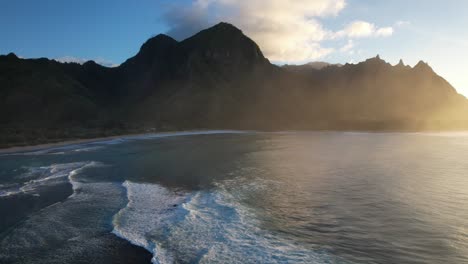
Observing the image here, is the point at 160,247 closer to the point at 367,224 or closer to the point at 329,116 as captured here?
the point at 367,224

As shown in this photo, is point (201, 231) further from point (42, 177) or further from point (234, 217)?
point (42, 177)

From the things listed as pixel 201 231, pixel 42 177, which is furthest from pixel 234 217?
pixel 42 177

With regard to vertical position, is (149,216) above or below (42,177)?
above

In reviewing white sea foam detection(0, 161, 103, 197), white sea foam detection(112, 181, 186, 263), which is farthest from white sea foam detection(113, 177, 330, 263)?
white sea foam detection(0, 161, 103, 197)

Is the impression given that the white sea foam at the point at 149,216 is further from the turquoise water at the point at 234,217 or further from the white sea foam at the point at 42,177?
the white sea foam at the point at 42,177

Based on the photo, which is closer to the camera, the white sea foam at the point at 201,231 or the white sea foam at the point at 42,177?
the white sea foam at the point at 201,231

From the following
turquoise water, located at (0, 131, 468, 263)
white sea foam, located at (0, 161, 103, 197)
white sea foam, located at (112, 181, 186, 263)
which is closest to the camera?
turquoise water, located at (0, 131, 468, 263)

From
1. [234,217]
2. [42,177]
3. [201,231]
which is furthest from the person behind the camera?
[42,177]

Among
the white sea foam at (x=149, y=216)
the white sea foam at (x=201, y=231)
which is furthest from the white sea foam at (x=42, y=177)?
the white sea foam at (x=201, y=231)

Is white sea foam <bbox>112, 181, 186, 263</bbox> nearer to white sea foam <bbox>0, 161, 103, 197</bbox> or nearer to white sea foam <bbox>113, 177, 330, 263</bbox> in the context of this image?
white sea foam <bbox>113, 177, 330, 263</bbox>

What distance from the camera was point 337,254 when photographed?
1020 centimetres

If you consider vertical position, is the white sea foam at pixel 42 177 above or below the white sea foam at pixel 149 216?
below

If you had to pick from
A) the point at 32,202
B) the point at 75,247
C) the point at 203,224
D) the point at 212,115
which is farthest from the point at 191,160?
the point at 212,115

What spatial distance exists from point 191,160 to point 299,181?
51.7ft
